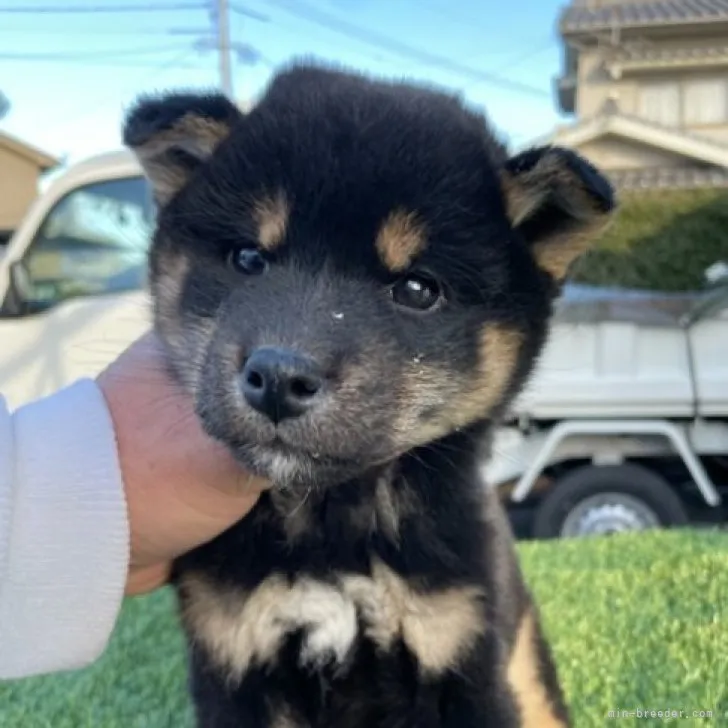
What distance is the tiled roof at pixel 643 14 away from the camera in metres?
19.5

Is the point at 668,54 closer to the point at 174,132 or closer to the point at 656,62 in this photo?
the point at 656,62

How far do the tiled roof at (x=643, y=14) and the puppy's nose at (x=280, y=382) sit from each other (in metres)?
19.6

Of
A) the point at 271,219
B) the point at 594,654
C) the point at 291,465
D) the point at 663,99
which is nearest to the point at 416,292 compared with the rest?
the point at 271,219

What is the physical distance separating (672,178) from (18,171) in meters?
14.0

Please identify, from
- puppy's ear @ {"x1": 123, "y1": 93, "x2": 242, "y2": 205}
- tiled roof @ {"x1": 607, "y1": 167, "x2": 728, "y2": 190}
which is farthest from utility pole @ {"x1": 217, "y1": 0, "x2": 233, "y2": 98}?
puppy's ear @ {"x1": 123, "y1": 93, "x2": 242, "y2": 205}

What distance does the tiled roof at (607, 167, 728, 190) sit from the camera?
54.4ft

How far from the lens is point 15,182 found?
75.7ft

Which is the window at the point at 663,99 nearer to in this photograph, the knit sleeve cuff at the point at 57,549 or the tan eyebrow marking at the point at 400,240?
the tan eyebrow marking at the point at 400,240

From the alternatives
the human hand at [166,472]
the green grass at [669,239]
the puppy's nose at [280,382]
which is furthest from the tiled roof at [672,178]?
the puppy's nose at [280,382]

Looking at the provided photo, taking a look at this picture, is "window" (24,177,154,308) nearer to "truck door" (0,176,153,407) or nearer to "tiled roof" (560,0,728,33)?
"truck door" (0,176,153,407)

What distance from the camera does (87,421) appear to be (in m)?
2.09

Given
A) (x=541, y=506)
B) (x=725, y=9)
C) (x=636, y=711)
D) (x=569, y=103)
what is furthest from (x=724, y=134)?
(x=636, y=711)

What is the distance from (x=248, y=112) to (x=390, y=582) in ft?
3.10

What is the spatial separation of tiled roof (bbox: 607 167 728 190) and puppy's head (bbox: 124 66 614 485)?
49.3ft
